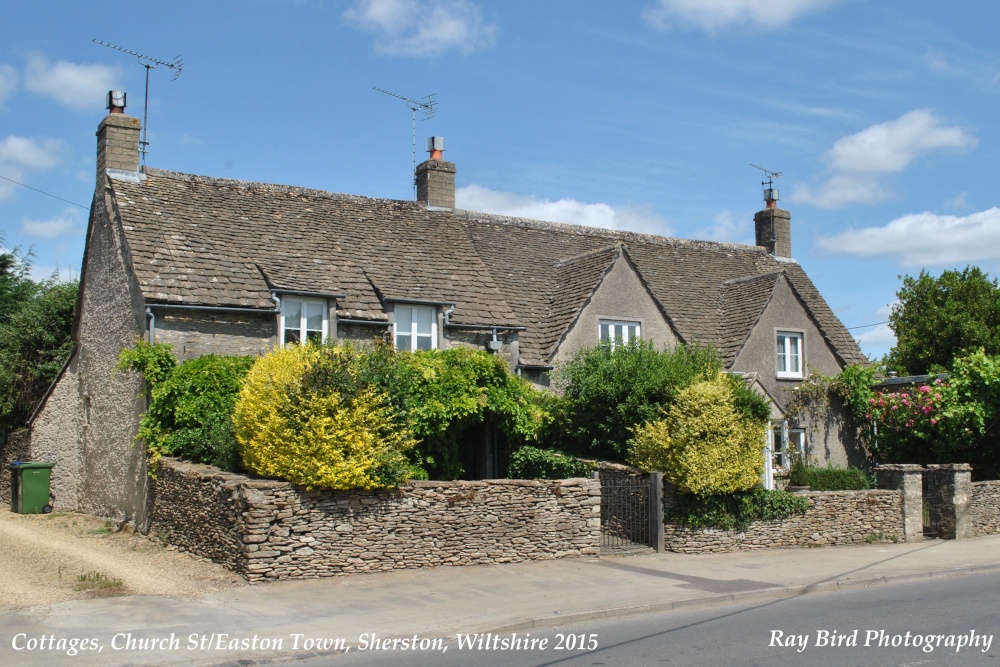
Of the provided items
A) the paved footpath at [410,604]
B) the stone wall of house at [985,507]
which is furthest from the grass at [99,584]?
the stone wall of house at [985,507]

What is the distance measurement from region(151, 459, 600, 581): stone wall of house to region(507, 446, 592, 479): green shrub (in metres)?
1.86

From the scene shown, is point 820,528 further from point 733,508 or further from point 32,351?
point 32,351

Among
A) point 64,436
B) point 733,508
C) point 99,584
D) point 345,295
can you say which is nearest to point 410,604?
Result: point 99,584

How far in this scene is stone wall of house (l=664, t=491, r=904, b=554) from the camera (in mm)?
18047

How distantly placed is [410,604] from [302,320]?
9749 millimetres

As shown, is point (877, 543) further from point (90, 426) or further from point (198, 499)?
point (90, 426)

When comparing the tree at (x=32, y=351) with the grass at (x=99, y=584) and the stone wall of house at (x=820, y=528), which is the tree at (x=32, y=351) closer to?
the grass at (x=99, y=584)

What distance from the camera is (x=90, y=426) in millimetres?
22391

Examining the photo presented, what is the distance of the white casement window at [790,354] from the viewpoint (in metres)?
27.6

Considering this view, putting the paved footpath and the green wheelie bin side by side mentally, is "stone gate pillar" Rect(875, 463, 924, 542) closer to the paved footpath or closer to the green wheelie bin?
the paved footpath

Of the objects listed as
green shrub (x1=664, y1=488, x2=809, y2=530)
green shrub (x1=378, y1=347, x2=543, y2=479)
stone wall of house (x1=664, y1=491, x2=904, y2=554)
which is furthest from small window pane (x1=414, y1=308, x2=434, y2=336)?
stone wall of house (x1=664, y1=491, x2=904, y2=554)

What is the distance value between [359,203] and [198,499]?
42.7 feet

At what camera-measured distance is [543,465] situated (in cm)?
Answer: 1970

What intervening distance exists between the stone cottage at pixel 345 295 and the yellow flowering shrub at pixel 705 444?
466 centimetres
